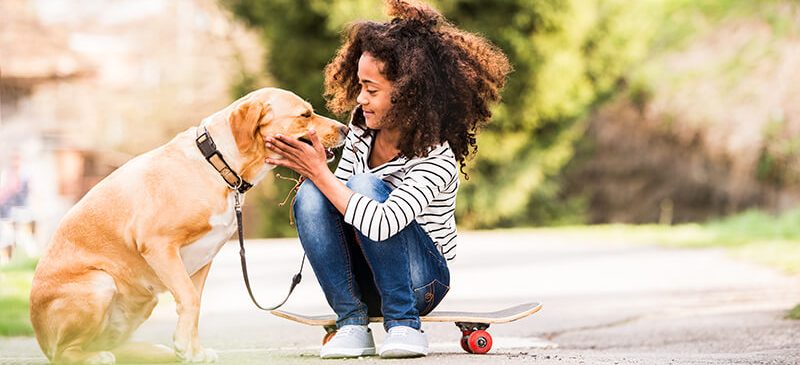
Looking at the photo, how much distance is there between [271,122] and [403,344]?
0.97 metres

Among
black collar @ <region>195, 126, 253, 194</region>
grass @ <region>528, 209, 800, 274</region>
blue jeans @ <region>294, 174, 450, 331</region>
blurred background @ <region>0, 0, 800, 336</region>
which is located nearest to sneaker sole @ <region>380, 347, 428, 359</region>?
blue jeans @ <region>294, 174, 450, 331</region>

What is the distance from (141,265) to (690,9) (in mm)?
16466

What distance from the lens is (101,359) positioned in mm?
3799

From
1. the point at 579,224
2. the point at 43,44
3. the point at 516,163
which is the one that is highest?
the point at 43,44

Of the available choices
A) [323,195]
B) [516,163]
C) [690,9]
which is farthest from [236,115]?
[690,9]

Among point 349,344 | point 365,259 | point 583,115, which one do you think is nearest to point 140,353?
point 349,344

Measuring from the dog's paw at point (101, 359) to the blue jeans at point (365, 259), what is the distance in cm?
79

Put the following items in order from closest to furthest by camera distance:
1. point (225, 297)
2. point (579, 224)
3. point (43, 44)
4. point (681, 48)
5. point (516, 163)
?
point (225, 297) → point (516, 163) → point (681, 48) → point (579, 224) → point (43, 44)

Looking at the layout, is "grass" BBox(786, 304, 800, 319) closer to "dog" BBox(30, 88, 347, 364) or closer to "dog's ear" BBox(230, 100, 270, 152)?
"dog" BBox(30, 88, 347, 364)

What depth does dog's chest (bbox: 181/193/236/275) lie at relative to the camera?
12.7ft

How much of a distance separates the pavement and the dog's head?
0.82 meters

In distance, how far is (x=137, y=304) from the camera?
3926mm

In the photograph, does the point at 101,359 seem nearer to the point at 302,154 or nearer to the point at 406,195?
the point at 302,154

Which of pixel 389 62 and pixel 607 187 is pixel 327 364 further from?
pixel 607 187
